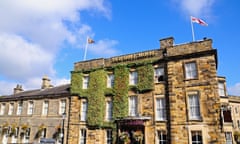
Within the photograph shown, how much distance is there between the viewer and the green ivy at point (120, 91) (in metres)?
19.8

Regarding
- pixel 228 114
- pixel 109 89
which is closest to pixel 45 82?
pixel 109 89

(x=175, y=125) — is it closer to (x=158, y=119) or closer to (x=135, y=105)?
(x=158, y=119)

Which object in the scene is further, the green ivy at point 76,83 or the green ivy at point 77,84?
the green ivy at point 76,83

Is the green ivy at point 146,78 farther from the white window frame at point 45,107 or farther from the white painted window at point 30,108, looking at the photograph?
the white painted window at point 30,108

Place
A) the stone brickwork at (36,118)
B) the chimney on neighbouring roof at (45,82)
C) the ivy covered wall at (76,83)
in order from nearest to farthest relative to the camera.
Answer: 1. the ivy covered wall at (76,83)
2. the stone brickwork at (36,118)
3. the chimney on neighbouring roof at (45,82)

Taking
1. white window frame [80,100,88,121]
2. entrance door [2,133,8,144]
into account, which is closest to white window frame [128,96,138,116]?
white window frame [80,100,88,121]

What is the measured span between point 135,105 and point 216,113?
A: 7.40 metres

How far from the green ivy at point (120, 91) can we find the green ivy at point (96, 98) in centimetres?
155

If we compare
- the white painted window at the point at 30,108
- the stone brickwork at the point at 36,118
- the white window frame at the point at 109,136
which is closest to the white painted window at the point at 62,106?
the stone brickwork at the point at 36,118

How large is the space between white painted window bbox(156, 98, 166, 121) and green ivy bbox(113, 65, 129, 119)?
320 cm

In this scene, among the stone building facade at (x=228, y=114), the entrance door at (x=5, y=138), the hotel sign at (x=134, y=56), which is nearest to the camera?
the stone building facade at (x=228, y=114)

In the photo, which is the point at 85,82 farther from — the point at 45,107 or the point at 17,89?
the point at 17,89

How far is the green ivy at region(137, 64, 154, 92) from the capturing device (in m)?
19.1

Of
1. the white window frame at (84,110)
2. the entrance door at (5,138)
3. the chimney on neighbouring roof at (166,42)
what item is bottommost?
the entrance door at (5,138)
